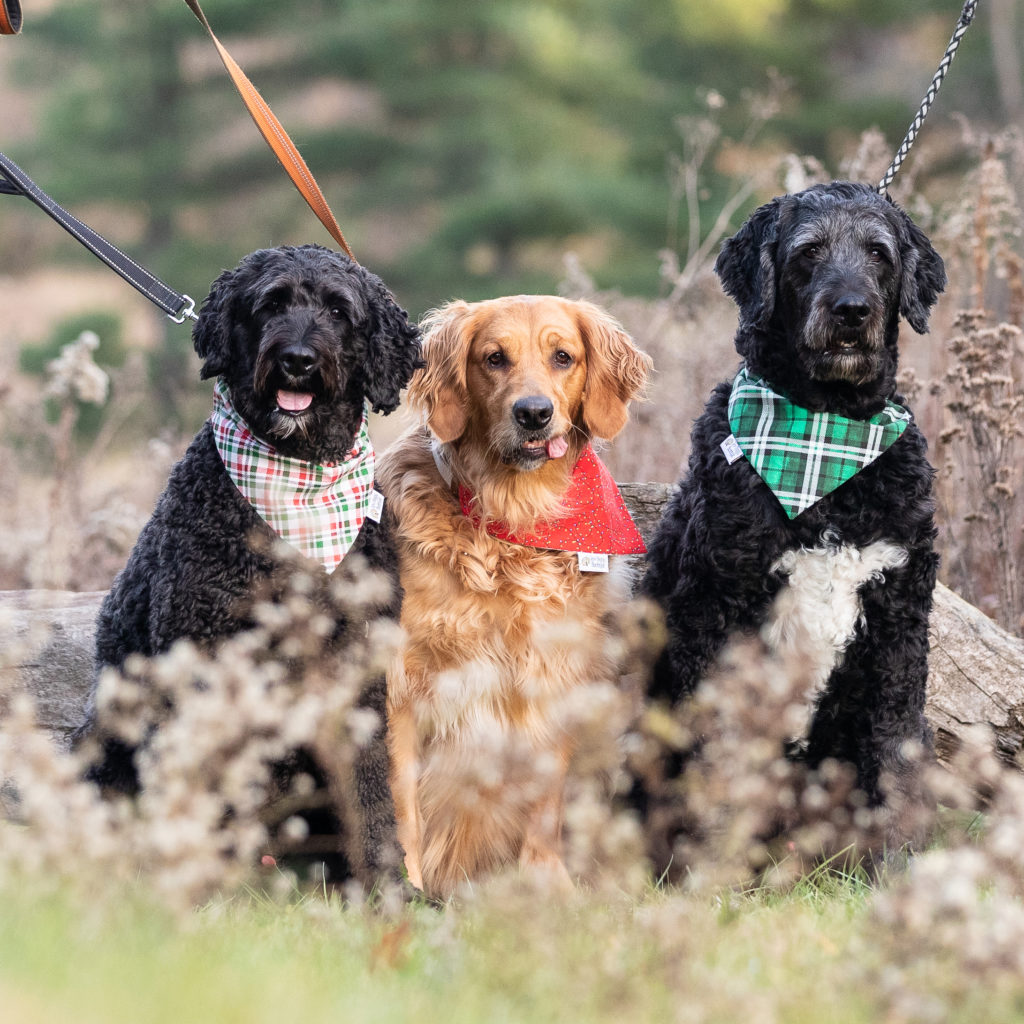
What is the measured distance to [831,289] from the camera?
3.58m

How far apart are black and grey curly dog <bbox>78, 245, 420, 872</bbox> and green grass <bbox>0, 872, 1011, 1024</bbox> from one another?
99cm

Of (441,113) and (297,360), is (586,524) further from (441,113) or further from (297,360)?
(441,113)

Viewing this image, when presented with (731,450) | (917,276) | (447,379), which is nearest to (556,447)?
(447,379)

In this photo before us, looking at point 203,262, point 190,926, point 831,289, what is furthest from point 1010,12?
point 190,926

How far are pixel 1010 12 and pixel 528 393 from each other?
15592 mm

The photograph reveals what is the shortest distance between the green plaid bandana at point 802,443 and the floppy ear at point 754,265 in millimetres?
246

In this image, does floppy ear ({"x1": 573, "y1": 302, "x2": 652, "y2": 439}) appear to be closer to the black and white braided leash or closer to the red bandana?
the red bandana

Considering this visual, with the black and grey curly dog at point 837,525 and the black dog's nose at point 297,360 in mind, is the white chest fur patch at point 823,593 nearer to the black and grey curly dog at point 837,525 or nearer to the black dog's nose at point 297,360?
the black and grey curly dog at point 837,525

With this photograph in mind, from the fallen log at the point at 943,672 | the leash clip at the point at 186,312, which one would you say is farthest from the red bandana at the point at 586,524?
the fallen log at the point at 943,672

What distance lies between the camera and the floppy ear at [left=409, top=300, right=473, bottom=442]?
4.06 m

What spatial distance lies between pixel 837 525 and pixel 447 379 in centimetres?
129

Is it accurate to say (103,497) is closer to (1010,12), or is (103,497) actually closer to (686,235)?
(686,235)

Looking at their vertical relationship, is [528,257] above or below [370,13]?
below

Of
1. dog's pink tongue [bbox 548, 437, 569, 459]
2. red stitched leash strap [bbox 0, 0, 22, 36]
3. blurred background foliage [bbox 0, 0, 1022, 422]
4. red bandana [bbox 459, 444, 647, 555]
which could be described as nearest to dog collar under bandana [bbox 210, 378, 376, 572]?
red bandana [bbox 459, 444, 647, 555]
